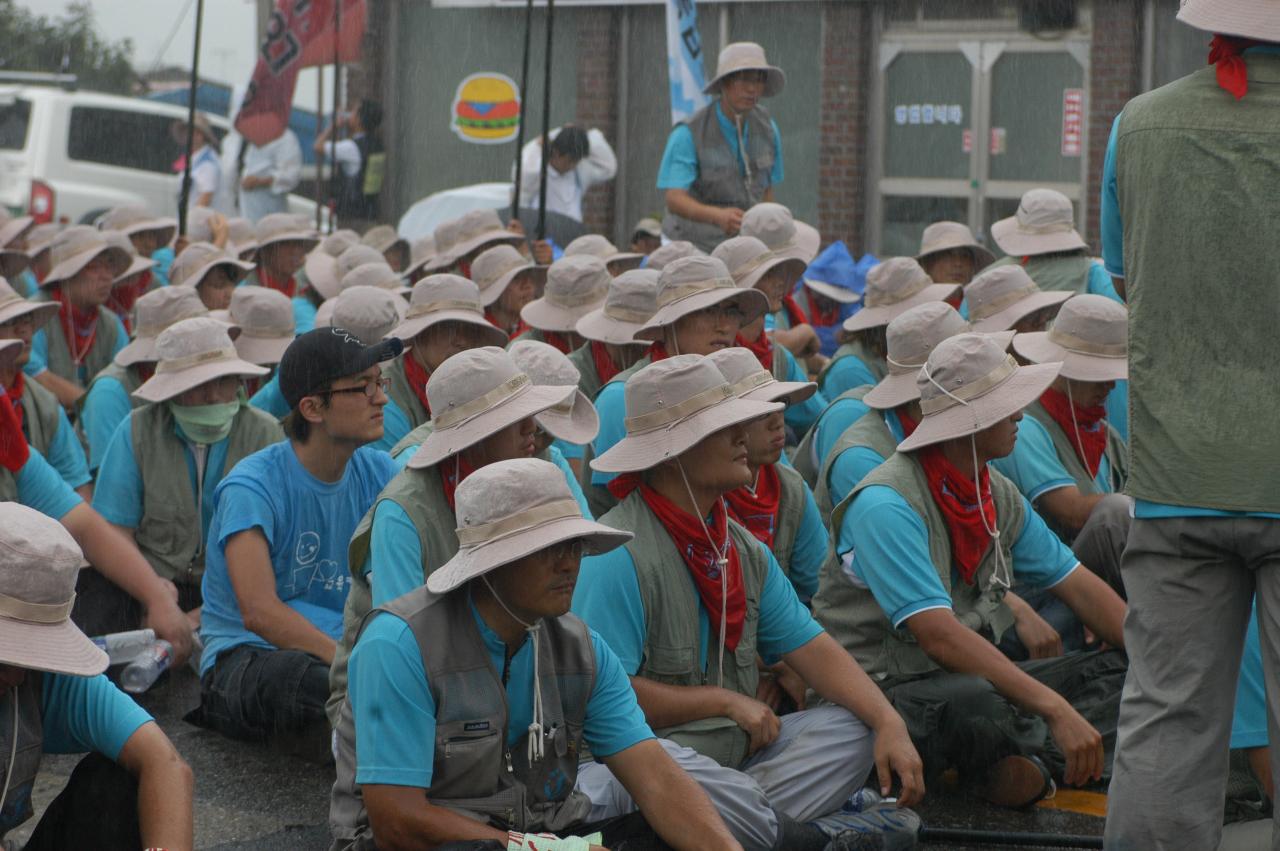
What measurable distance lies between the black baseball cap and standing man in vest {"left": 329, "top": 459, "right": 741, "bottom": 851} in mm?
1483

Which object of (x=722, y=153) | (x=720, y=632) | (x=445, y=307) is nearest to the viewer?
(x=720, y=632)

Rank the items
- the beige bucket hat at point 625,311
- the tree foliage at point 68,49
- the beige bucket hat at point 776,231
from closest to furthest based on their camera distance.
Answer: the beige bucket hat at point 625,311
the beige bucket hat at point 776,231
the tree foliage at point 68,49

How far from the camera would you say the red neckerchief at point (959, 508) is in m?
4.76

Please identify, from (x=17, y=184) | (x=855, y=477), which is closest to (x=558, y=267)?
(x=855, y=477)

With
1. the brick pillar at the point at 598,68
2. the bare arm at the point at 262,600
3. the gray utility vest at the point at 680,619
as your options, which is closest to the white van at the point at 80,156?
the brick pillar at the point at 598,68

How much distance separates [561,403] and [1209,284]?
2042mm

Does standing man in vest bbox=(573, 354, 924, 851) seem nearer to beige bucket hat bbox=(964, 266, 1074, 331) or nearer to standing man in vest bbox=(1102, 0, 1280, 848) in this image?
standing man in vest bbox=(1102, 0, 1280, 848)

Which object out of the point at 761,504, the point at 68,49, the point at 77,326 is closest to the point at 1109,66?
the point at 77,326

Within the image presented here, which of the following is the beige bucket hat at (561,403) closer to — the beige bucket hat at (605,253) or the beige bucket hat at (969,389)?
the beige bucket hat at (969,389)

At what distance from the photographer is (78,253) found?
910 centimetres

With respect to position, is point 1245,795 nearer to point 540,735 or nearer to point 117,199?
point 540,735

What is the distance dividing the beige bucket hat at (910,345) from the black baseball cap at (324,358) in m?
1.49

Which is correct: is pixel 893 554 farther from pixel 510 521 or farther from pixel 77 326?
pixel 77 326

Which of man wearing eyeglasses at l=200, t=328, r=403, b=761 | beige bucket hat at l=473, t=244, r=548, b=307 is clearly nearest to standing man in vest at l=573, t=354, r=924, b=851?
man wearing eyeglasses at l=200, t=328, r=403, b=761
